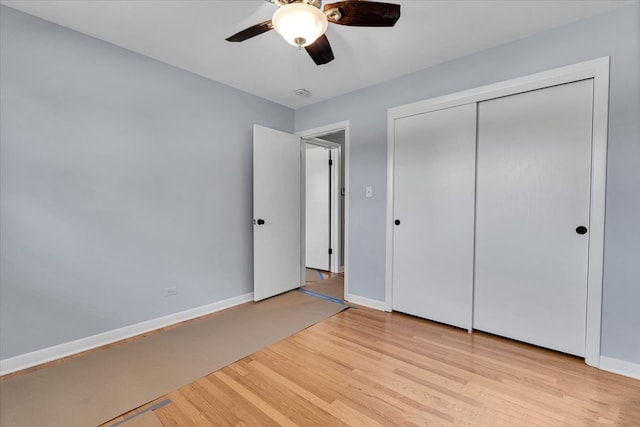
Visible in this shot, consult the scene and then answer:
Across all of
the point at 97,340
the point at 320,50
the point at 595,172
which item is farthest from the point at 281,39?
the point at 97,340

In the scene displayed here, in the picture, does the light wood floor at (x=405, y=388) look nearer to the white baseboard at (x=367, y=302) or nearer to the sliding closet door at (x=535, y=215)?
the sliding closet door at (x=535, y=215)

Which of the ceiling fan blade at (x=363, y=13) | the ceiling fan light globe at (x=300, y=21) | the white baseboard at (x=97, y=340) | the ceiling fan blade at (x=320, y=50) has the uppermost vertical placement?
the ceiling fan blade at (x=363, y=13)

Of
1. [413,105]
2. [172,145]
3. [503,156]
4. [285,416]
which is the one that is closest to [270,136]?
[172,145]

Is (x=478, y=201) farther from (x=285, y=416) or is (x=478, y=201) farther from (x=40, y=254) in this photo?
(x=40, y=254)

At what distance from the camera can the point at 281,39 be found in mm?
2152

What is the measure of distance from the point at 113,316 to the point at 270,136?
2304mm

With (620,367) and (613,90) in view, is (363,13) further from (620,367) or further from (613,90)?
(620,367)

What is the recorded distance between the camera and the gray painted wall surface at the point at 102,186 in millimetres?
1860

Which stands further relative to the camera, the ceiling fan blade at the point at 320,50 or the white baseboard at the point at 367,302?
the white baseboard at the point at 367,302

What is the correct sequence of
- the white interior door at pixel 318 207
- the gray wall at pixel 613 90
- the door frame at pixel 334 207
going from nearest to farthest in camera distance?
the gray wall at pixel 613 90 < the door frame at pixel 334 207 < the white interior door at pixel 318 207

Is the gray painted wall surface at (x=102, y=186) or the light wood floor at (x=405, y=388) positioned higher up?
the gray painted wall surface at (x=102, y=186)

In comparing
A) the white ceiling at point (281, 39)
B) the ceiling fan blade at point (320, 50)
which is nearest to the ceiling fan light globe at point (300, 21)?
the ceiling fan blade at point (320, 50)

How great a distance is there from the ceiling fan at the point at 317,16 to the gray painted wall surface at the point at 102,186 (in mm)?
1511

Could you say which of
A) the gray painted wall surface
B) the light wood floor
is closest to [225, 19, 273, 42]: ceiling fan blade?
the gray painted wall surface
